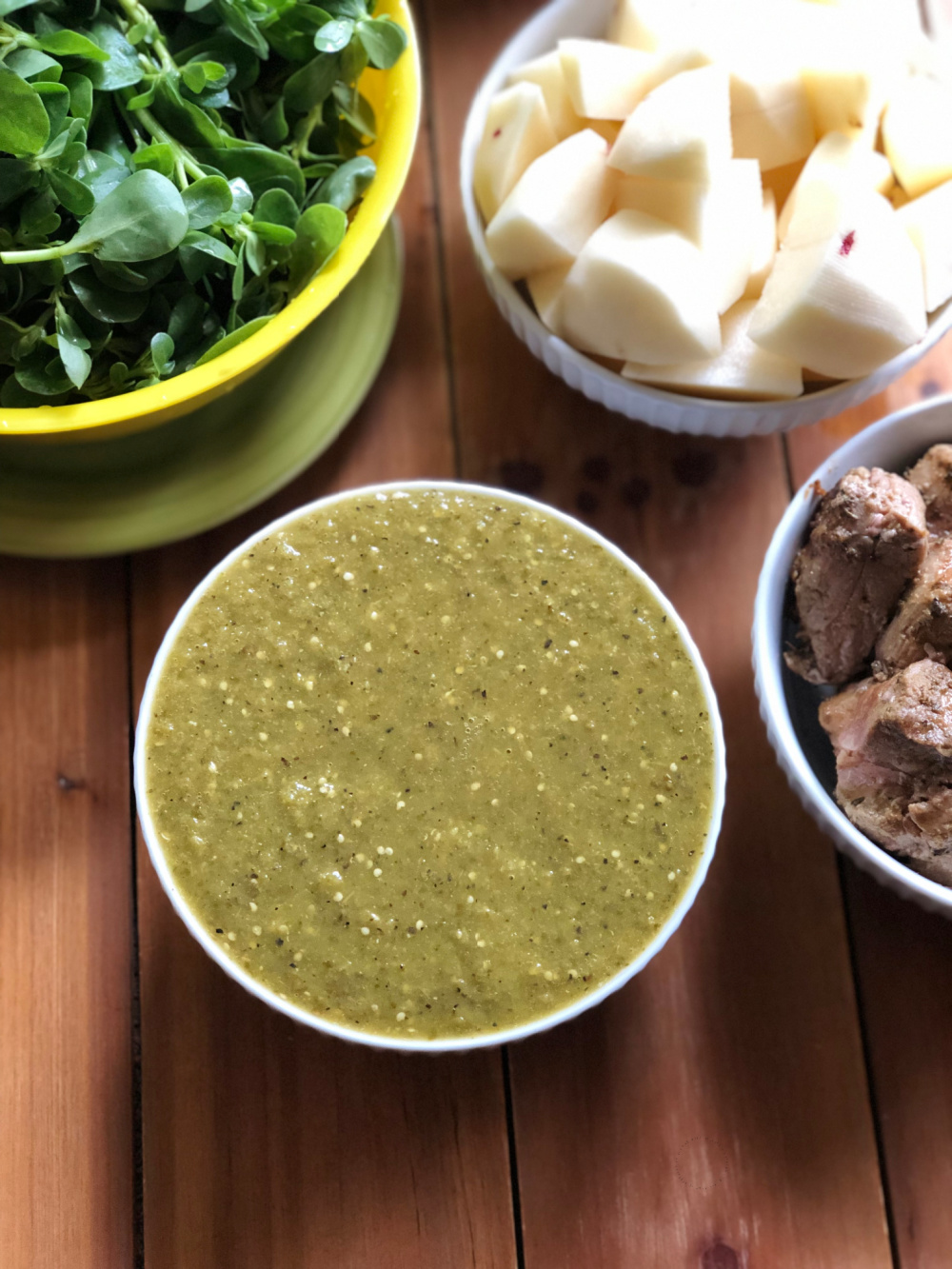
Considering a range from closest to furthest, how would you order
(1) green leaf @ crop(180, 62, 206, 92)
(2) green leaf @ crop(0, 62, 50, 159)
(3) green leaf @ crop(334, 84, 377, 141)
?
(2) green leaf @ crop(0, 62, 50, 159)
(1) green leaf @ crop(180, 62, 206, 92)
(3) green leaf @ crop(334, 84, 377, 141)

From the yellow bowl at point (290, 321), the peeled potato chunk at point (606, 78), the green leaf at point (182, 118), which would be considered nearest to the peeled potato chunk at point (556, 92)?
the peeled potato chunk at point (606, 78)

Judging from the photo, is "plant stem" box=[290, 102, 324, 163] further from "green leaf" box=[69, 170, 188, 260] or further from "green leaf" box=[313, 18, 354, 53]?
"green leaf" box=[69, 170, 188, 260]

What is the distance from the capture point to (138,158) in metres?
1.00

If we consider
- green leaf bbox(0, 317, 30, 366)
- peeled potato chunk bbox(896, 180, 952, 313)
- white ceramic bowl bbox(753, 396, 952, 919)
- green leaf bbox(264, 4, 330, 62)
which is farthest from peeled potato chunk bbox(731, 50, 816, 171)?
green leaf bbox(0, 317, 30, 366)

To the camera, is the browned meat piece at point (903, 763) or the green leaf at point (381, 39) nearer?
the browned meat piece at point (903, 763)

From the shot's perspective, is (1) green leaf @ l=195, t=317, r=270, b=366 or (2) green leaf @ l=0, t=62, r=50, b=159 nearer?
(2) green leaf @ l=0, t=62, r=50, b=159

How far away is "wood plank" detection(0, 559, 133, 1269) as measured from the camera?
1.11 m

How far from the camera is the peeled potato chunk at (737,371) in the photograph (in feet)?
3.63

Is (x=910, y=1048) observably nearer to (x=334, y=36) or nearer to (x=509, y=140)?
(x=509, y=140)

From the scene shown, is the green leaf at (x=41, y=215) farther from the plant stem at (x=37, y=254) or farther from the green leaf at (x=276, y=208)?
the green leaf at (x=276, y=208)

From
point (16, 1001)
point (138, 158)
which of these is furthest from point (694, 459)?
point (16, 1001)

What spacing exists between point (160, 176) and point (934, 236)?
0.73m

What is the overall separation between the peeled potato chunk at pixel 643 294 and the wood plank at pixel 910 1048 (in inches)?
23.3

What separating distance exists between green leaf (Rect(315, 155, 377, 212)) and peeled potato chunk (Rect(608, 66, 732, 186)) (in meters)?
0.24
